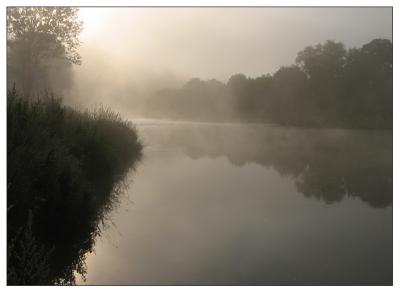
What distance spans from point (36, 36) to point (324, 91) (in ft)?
101

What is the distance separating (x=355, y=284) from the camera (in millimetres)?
4305

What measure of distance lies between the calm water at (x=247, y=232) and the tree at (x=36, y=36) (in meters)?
15.1

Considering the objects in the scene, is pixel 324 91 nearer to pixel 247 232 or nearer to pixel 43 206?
pixel 247 232

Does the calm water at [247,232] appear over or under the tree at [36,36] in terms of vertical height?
under

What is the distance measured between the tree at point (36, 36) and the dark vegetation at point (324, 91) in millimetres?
22924

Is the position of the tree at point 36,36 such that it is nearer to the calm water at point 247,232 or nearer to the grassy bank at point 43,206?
the calm water at point 247,232

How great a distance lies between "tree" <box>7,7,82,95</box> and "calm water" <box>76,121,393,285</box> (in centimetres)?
1515

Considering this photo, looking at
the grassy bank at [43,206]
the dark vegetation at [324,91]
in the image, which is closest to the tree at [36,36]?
the grassy bank at [43,206]

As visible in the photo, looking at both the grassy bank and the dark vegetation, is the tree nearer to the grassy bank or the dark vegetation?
the grassy bank

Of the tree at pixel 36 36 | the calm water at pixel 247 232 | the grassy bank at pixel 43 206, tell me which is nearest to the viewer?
the grassy bank at pixel 43 206

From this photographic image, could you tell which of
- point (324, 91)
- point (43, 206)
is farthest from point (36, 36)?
point (324, 91)

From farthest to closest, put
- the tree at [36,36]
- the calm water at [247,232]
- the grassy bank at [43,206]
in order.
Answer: the tree at [36,36] < the calm water at [247,232] < the grassy bank at [43,206]

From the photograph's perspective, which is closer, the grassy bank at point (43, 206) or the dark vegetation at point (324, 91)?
the grassy bank at point (43, 206)

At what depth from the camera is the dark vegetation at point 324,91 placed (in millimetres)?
39506
